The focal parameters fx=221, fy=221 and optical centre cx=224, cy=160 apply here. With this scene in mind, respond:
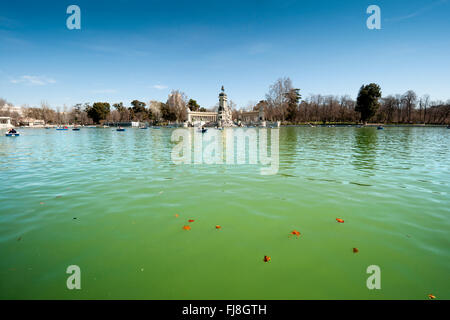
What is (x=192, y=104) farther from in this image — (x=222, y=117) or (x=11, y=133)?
(x=11, y=133)

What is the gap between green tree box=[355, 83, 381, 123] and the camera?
77.4 m

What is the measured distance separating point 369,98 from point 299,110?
3293 centimetres

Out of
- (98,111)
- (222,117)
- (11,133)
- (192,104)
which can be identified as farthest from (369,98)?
(98,111)

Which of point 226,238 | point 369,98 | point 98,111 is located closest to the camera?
point 226,238

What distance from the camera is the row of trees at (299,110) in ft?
271

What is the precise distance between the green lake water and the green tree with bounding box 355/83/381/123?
8407 centimetres

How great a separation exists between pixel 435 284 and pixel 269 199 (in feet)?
12.8

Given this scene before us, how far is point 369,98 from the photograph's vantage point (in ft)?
254

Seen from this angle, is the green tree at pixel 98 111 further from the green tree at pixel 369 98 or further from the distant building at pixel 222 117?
the green tree at pixel 369 98

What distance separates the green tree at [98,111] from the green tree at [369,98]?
12688 cm

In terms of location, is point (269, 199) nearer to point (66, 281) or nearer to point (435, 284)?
point (435, 284)

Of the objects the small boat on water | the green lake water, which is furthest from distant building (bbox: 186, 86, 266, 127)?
the green lake water

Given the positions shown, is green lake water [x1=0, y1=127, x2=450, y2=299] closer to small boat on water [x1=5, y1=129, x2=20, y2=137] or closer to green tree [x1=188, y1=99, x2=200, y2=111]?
small boat on water [x1=5, y1=129, x2=20, y2=137]

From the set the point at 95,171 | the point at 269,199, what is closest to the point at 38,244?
the point at 269,199
